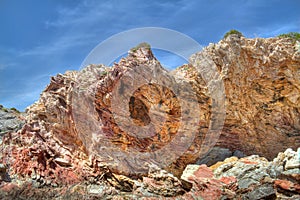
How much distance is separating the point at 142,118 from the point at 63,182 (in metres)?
6.50

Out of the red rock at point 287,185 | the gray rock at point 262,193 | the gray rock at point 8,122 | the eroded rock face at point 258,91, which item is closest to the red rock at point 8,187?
the gray rock at point 8,122

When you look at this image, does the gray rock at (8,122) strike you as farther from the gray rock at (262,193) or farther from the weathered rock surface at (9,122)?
the gray rock at (262,193)

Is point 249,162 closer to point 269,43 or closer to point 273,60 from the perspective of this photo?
point 273,60

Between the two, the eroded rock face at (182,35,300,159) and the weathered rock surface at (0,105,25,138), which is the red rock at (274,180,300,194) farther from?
the weathered rock surface at (0,105,25,138)

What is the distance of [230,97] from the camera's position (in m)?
18.7

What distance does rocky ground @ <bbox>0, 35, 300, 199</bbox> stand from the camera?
1328 cm

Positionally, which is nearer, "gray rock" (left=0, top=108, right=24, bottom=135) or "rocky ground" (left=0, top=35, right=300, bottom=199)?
"rocky ground" (left=0, top=35, right=300, bottom=199)

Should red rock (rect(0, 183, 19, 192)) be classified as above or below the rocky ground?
below

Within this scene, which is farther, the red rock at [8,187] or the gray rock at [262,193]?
the gray rock at [262,193]

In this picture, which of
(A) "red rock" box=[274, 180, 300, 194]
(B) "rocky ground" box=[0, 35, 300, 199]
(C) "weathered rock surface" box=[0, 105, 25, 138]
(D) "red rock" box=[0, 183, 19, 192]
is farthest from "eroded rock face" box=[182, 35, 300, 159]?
(D) "red rock" box=[0, 183, 19, 192]

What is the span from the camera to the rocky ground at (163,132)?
1328 cm

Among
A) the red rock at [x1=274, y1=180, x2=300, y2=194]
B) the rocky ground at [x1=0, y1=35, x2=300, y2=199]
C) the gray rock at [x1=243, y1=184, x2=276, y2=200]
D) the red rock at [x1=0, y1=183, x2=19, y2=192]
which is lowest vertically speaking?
the gray rock at [x1=243, y1=184, x2=276, y2=200]

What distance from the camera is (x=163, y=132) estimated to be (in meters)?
18.2

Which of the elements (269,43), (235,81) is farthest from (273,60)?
(235,81)
